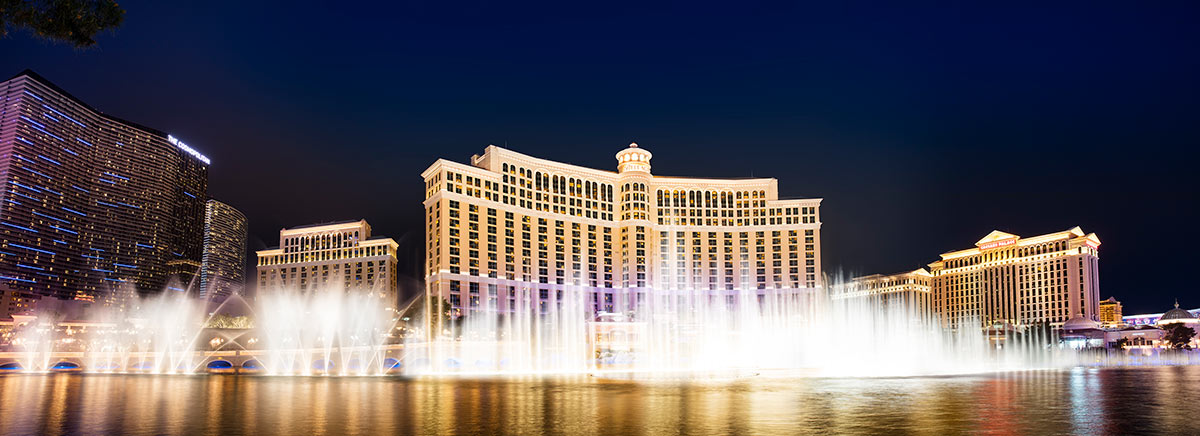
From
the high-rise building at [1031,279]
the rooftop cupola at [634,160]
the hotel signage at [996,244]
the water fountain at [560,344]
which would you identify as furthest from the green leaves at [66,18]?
the hotel signage at [996,244]

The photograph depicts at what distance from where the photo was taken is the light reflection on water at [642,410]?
2347 centimetres

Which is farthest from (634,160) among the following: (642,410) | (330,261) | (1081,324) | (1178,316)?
(642,410)

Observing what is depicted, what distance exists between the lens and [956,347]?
Answer: 104 meters

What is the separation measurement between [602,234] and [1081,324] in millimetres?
93409

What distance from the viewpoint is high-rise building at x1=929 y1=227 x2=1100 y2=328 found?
171m

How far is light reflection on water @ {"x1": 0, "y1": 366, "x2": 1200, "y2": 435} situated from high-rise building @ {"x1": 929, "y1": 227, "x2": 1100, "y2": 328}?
143084 millimetres

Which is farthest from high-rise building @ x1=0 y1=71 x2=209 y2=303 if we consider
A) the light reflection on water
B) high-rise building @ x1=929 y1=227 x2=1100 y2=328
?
high-rise building @ x1=929 y1=227 x2=1100 y2=328

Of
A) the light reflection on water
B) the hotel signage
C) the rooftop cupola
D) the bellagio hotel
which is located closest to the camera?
the light reflection on water

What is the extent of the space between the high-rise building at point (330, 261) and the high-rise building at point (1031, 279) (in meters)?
135

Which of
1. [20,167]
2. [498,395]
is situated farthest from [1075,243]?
[20,167]

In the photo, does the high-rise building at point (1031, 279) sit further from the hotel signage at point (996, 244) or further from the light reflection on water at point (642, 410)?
the light reflection on water at point (642, 410)

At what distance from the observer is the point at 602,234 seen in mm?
148125

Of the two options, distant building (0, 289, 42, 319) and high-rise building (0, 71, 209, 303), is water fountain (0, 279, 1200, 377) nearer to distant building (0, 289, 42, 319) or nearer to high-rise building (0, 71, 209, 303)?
distant building (0, 289, 42, 319)

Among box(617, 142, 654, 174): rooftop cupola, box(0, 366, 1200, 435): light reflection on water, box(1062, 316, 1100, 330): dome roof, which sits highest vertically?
box(617, 142, 654, 174): rooftop cupola
